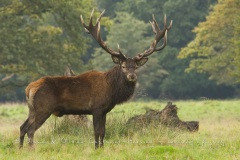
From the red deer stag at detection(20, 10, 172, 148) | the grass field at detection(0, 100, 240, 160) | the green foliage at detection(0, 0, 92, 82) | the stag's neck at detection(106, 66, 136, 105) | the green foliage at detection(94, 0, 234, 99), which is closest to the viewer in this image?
the grass field at detection(0, 100, 240, 160)

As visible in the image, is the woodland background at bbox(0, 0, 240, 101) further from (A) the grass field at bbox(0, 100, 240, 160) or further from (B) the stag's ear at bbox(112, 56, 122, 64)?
(B) the stag's ear at bbox(112, 56, 122, 64)

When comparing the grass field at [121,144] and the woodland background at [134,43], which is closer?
the grass field at [121,144]

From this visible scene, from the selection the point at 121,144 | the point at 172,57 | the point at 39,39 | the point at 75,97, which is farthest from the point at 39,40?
the point at 172,57

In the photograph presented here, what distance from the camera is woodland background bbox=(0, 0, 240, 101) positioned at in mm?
27250

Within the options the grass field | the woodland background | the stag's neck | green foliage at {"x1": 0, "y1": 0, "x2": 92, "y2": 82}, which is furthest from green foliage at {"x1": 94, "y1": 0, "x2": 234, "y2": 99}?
the stag's neck

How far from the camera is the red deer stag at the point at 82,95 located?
10.7 m

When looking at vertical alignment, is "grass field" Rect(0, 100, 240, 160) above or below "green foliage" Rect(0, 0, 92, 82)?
below

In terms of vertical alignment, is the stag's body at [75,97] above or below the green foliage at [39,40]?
below

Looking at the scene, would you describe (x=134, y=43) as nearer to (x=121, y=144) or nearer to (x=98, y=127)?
(x=98, y=127)

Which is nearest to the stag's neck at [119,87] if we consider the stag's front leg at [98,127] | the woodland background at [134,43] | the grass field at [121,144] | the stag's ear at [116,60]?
the stag's ear at [116,60]

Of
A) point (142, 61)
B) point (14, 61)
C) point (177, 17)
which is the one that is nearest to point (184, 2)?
point (177, 17)

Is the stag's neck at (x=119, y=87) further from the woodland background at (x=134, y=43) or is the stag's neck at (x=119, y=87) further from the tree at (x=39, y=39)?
the tree at (x=39, y=39)

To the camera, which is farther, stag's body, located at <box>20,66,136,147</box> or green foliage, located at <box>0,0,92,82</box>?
green foliage, located at <box>0,0,92,82</box>

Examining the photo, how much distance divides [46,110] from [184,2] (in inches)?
1788
